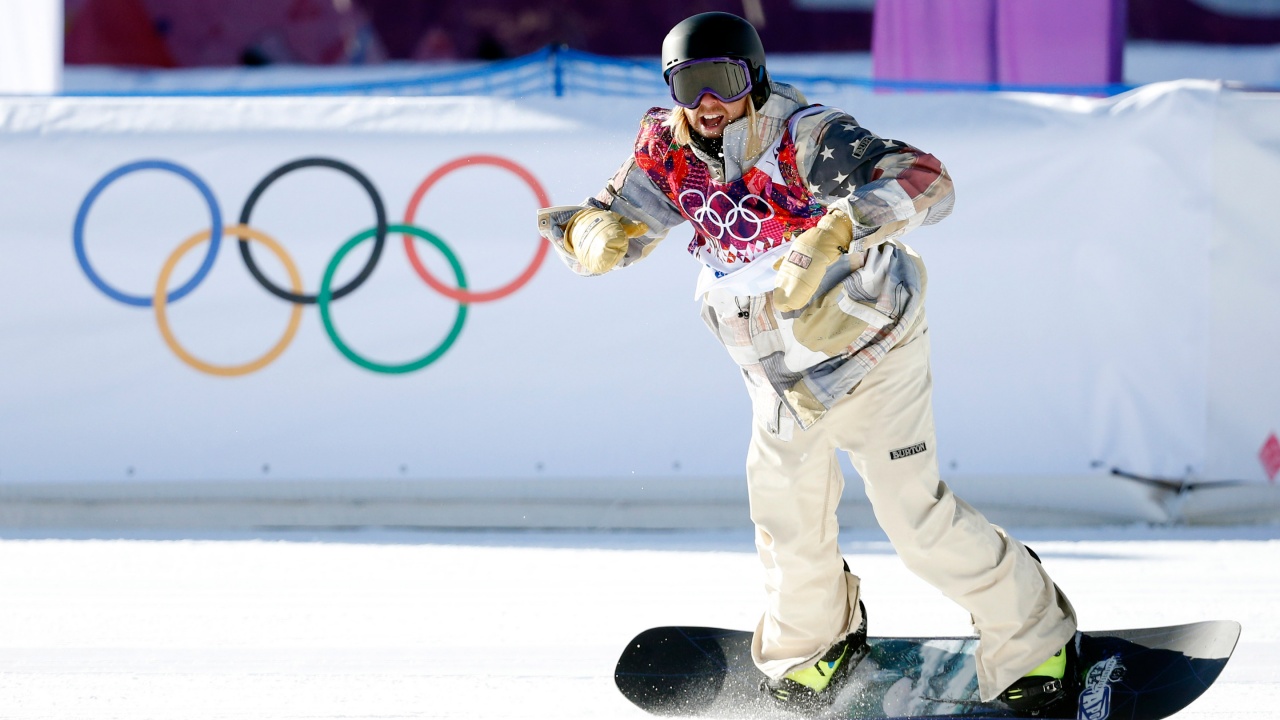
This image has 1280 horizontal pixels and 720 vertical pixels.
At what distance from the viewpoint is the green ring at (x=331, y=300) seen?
5.09 m

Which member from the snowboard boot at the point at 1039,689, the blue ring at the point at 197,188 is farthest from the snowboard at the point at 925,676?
the blue ring at the point at 197,188

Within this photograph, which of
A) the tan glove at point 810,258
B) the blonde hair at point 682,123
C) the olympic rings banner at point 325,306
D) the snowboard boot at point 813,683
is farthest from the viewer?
the olympic rings banner at point 325,306

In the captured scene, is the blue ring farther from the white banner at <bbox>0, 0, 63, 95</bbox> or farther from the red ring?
the white banner at <bbox>0, 0, 63, 95</bbox>

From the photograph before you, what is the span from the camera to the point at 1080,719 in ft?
9.02

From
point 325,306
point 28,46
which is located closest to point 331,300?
point 325,306

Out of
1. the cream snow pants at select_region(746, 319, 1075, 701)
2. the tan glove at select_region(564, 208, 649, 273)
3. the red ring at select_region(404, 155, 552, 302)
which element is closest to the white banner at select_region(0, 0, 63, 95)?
the red ring at select_region(404, 155, 552, 302)

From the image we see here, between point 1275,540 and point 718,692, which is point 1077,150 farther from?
point 718,692

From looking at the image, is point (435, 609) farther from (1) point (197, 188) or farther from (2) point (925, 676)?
(1) point (197, 188)

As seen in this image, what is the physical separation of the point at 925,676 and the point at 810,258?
1.16 m

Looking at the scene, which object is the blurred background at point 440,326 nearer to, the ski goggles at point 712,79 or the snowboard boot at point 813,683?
the snowboard boot at point 813,683

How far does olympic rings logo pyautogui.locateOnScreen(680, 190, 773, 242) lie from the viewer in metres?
2.75

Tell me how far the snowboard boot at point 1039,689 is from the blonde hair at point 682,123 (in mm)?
1310

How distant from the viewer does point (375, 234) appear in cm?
510

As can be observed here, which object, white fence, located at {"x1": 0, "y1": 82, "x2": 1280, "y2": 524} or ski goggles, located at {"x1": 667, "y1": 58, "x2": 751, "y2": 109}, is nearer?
ski goggles, located at {"x1": 667, "y1": 58, "x2": 751, "y2": 109}
